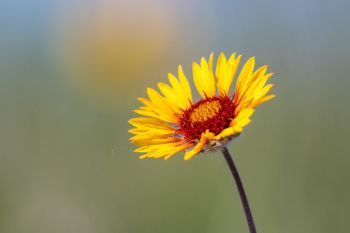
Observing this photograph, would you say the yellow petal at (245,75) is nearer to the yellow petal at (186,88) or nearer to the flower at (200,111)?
the flower at (200,111)

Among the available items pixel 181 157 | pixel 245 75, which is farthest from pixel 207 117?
pixel 181 157

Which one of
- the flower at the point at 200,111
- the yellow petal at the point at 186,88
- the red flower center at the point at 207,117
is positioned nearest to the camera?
the flower at the point at 200,111

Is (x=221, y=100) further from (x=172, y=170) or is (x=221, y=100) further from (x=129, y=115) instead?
(x=129, y=115)

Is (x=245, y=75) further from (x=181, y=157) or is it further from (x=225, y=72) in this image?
(x=181, y=157)

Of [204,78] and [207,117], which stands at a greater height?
[204,78]

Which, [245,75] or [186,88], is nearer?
[245,75]

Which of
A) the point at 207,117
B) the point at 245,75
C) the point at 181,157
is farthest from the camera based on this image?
the point at 181,157

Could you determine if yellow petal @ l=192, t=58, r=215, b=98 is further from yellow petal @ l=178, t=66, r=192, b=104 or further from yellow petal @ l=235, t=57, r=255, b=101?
yellow petal @ l=235, t=57, r=255, b=101

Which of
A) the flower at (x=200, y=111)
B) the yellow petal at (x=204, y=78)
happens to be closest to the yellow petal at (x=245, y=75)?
the flower at (x=200, y=111)
